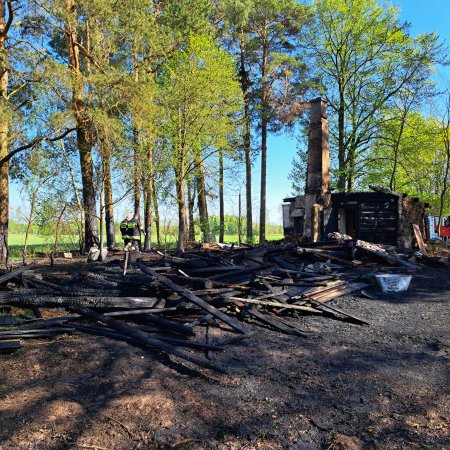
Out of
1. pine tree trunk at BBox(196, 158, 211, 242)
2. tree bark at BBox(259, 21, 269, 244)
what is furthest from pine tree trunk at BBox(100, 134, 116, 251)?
tree bark at BBox(259, 21, 269, 244)

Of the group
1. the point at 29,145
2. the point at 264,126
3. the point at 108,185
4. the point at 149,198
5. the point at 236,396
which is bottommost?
the point at 236,396

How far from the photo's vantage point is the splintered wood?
5531mm

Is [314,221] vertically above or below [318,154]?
below

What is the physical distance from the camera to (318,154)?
72.6 ft

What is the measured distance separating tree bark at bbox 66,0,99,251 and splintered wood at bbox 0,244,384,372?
11.8 m

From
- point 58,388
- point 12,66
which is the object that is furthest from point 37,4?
point 58,388

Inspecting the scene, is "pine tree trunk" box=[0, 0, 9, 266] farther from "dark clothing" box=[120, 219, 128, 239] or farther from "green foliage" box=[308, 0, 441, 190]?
"green foliage" box=[308, 0, 441, 190]

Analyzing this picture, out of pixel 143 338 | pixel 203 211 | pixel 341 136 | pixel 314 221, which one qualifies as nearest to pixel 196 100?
pixel 203 211

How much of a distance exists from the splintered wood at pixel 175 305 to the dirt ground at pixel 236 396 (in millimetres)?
217

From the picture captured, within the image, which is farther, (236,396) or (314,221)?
(314,221)

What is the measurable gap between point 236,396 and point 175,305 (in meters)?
2.97

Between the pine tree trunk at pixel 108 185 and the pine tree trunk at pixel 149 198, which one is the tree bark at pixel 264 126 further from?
the pine tree trunk at pixel 108 185

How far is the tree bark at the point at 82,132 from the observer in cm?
1870

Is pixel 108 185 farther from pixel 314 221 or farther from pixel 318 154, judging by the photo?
pixel 318 154
